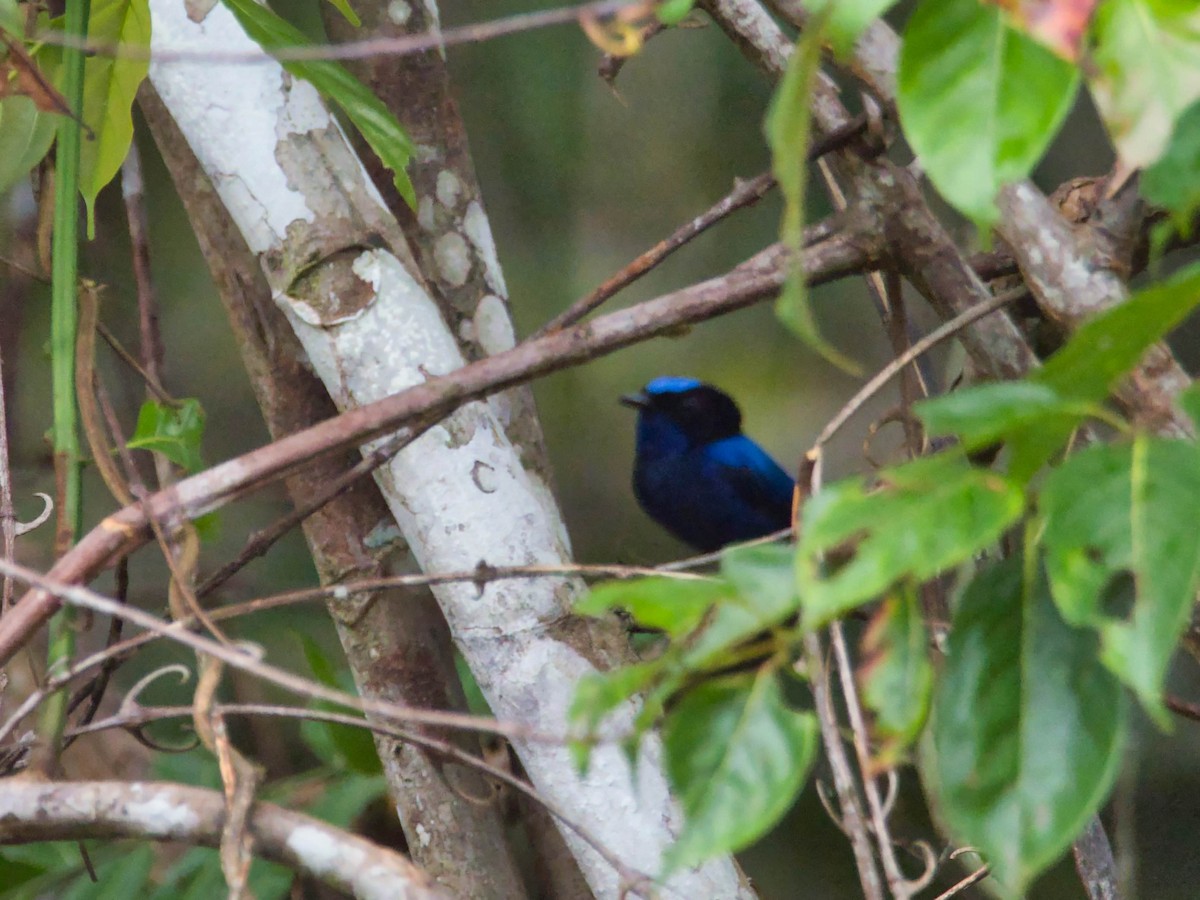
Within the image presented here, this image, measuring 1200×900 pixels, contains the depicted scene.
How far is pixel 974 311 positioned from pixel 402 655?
81cm

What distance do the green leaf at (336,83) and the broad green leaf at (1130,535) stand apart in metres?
0.79

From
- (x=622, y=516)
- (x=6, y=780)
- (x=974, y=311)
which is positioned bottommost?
(x=622, y=516)

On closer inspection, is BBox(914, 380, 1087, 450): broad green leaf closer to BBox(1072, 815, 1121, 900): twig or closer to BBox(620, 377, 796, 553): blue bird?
BBox(1072, 815, 1121, 900): twig

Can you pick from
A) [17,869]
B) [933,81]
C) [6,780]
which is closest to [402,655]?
[6,780]

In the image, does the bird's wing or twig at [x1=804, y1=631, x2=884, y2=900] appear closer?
twig at [x1=804, y1=631, x2=884, y2=900]

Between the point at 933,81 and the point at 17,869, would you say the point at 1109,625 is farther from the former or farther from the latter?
the point at 17,869

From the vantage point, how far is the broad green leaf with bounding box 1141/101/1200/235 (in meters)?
0.59

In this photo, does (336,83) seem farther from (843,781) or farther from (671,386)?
(671,386)

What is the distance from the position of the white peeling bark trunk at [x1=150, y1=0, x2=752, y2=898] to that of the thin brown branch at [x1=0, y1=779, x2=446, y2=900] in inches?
14.9

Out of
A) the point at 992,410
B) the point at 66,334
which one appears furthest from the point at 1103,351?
the point at 66,334

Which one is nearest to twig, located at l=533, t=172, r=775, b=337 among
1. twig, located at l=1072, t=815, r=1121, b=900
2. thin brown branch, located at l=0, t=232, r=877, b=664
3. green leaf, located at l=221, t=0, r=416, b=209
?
thin brown branch, located at l=0, t=232, r=877, b=664

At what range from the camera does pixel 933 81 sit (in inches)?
23.3

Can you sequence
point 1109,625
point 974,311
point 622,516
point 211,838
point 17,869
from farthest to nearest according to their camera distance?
point 622,516 < point 17,869 < point 974,311 < point 211,838 < point 1109,625

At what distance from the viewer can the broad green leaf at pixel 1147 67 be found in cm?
54
